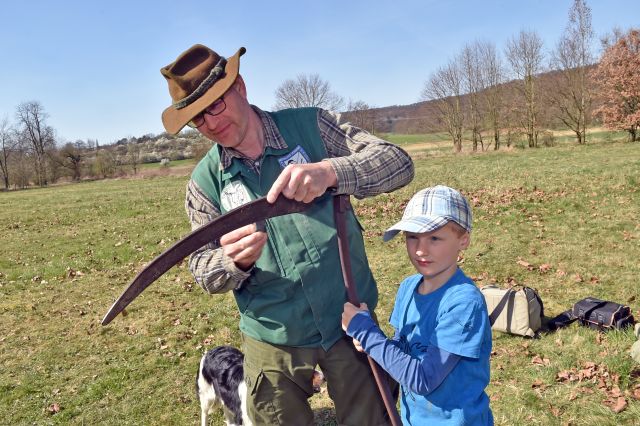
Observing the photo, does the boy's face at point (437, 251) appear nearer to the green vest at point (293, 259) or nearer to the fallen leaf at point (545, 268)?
the green vest at point (293, 259)

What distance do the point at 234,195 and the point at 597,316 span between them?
5461 mm

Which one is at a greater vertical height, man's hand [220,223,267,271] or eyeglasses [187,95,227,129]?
eyeglasses [187,95,227,129]

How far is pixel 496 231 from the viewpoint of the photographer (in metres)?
11.0

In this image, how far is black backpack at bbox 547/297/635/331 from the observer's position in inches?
227

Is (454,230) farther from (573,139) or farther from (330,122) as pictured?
(573,139)

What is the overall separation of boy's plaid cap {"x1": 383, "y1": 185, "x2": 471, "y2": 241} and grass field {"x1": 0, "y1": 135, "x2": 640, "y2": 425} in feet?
10.8

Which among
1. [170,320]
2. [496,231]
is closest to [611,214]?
[496,231]

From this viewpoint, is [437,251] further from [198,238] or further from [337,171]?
[198,238]

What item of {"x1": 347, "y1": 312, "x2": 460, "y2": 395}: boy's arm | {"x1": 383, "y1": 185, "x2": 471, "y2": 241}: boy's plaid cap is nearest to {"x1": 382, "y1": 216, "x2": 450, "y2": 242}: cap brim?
{"x1": 383, "y1": 185, "x2": 471, "y2": 241}: boy's plaid cap

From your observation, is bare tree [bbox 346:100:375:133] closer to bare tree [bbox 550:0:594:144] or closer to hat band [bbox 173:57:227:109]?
bare tree [bbox 550:0:594:144]

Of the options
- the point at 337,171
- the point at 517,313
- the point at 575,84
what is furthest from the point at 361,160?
the point at 575,84

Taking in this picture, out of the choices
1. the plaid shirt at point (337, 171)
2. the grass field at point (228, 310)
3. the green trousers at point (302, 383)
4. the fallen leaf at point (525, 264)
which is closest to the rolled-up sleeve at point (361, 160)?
the plaid shirt at point (337, 171)

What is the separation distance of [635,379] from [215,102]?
16.6 feet

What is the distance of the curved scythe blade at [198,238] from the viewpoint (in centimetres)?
173
